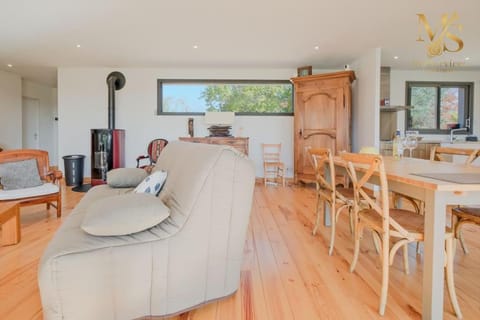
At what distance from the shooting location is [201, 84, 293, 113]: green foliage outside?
6090mm

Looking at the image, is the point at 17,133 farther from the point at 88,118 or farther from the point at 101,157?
the point at 101,157

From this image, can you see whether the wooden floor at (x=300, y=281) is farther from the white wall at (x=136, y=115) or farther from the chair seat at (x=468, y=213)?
the white wall at (x=136, y=115)

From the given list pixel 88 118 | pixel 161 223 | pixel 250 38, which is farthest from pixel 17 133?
pixel 161 223

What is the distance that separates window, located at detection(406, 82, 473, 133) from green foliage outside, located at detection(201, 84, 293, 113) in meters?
2.65

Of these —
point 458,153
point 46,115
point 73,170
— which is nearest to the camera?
point 458,153

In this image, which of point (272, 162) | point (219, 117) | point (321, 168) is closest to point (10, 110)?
point (219, 117)

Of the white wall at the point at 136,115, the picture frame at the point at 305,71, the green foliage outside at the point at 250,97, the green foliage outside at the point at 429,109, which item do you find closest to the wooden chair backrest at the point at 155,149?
the white wall at the point at 136,115

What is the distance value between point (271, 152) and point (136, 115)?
293cm

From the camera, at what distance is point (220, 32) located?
13.3ft

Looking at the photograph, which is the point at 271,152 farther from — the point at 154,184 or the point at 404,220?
the point at 404,220

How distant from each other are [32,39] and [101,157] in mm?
2106

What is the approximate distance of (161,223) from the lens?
1.47 m

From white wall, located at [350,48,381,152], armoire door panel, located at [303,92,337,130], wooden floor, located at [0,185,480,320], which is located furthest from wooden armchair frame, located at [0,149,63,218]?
white wall, located at [350,48,381,152]

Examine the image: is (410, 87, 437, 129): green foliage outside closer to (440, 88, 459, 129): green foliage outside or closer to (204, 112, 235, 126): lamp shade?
(440, 88, 459, 129): green foliage outside
